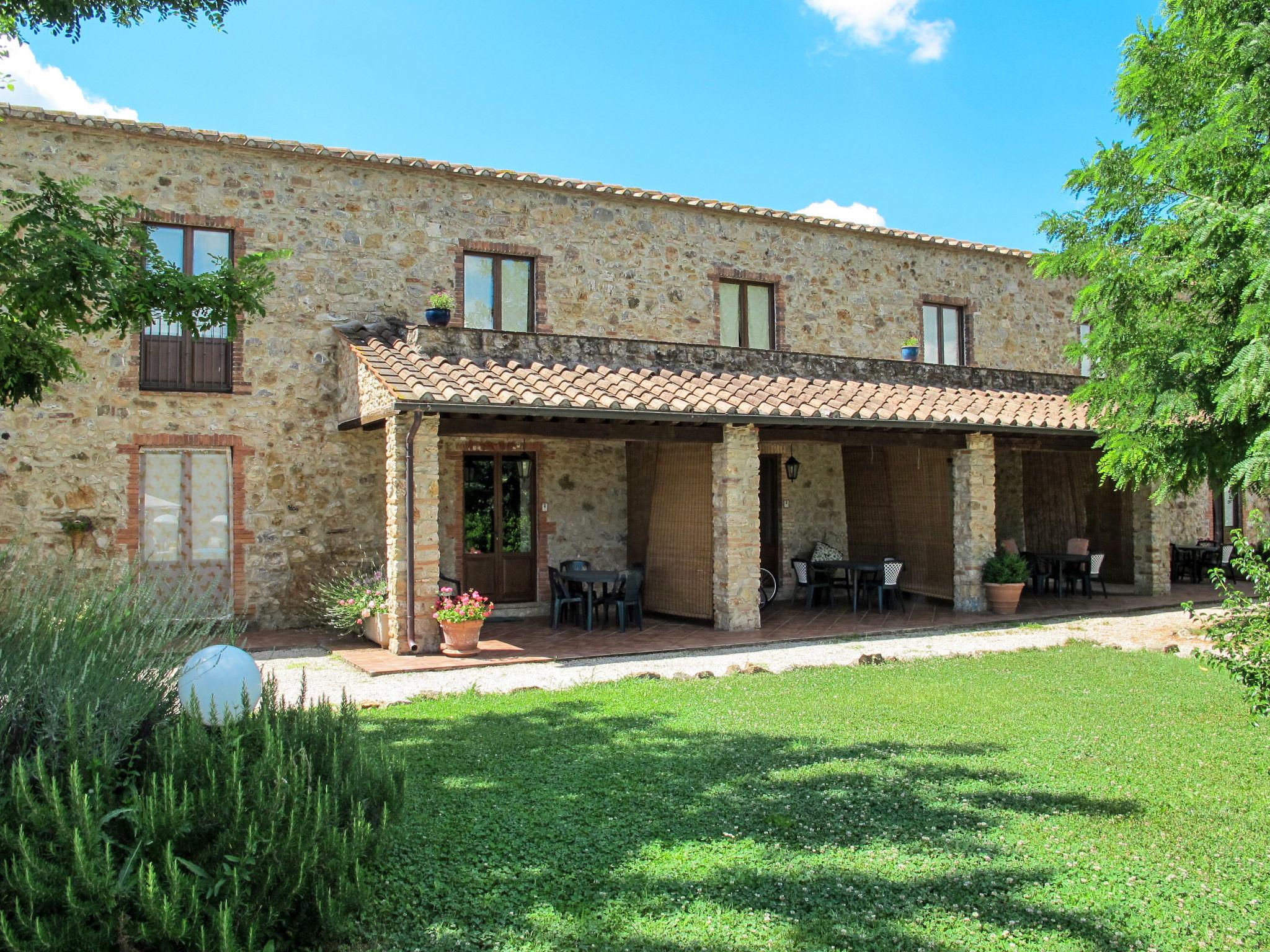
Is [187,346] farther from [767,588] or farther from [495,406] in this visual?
[767,588]

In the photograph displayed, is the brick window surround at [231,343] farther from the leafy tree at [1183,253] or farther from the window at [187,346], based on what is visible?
the leafy tree at [1183,253]

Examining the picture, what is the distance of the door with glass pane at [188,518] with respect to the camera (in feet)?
35.3

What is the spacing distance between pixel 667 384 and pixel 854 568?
3983 millimetres

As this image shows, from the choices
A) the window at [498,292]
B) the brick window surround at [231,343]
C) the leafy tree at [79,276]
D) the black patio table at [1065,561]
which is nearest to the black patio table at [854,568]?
the black patio table at [1065,561]

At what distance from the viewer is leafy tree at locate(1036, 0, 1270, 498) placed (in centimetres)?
807

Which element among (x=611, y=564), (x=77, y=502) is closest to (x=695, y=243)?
(x=611, y=564)

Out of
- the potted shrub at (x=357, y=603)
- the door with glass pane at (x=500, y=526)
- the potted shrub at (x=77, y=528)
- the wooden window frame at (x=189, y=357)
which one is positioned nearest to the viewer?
the potted shrub at (x=357, y=603)

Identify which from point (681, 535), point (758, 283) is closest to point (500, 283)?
point (758, 283)

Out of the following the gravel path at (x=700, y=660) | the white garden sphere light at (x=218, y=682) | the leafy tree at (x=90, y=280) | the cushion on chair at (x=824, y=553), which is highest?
the leafy tree at (x=90, y=280)

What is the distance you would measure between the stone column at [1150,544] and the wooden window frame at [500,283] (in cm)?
991

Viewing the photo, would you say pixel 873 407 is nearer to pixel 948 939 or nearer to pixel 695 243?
pixel 695 243

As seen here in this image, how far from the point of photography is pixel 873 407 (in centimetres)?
1152

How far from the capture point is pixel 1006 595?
12.1 meters

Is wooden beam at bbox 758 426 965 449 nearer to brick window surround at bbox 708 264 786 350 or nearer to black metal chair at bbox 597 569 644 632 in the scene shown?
brick window surround at bbox 708 264 786 350
